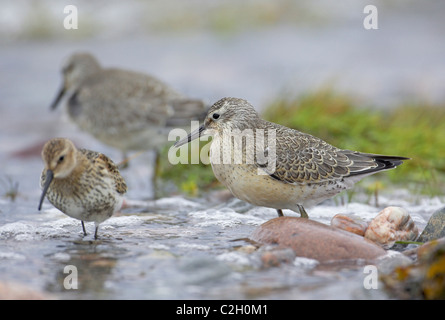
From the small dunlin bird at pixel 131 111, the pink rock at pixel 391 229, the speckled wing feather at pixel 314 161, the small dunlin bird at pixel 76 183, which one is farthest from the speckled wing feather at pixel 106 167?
the small dunlin bird at pixel 131 111

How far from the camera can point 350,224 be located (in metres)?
6.46

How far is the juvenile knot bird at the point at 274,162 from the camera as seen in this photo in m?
6.41

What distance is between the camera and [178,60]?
1603 cm

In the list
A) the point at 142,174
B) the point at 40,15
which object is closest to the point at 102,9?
the point at 40,15

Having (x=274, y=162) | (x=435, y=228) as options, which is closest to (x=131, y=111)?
(x=274, y=162)

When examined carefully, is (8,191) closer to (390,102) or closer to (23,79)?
(23,79)

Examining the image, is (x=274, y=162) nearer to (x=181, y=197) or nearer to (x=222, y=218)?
(x=222, y=218)

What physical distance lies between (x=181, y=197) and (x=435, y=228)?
3.49 metres

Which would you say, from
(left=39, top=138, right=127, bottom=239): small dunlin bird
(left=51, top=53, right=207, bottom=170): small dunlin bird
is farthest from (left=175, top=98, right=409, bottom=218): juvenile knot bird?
(left=51, top=53, right=207, bottom=170): small dunlin bird

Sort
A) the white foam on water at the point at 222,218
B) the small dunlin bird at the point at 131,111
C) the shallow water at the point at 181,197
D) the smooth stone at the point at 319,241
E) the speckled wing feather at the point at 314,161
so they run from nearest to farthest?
1. the shallow water at the point at 181,197
2. the smooth stone at the point at 319,241
3. the speckled wing feather at the point at 314,161
4. the white foam on water at the point at 222,218
5. the small dunlin bird at the point at 131,111

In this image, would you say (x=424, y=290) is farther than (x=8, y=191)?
No

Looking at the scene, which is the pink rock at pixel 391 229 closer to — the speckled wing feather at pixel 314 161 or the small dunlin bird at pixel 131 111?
the speckled wing feather at pixel 314 161

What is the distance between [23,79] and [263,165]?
9.95m

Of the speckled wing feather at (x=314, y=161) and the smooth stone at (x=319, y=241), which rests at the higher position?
the speckled wing feather at (x=314, y=161)
